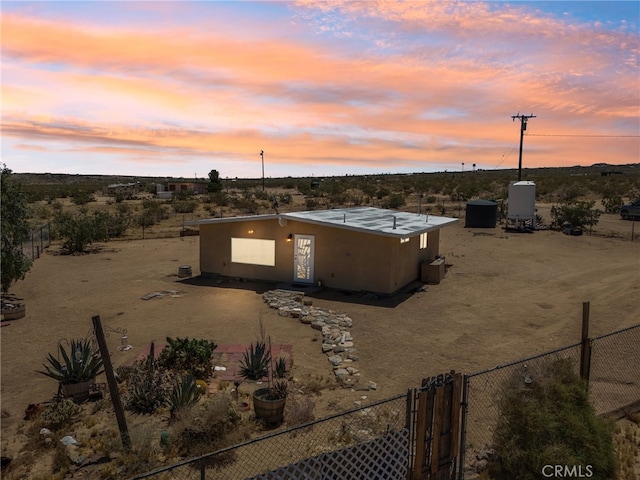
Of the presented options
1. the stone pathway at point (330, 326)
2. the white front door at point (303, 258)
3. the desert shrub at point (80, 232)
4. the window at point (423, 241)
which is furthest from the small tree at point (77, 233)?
the window at point (423, 241)

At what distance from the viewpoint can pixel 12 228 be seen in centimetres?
1747

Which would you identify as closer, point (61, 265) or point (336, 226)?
point (336, 226)

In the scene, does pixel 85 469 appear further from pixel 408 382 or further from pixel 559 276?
pixel 559 276

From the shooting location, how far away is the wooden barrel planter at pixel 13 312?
1633 cm

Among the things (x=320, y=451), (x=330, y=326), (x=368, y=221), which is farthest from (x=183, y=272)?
(x=320, y=451)

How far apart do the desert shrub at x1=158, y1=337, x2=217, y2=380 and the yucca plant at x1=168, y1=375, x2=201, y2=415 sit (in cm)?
183

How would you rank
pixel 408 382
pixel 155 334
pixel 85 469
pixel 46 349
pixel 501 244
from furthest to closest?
pixel 501 244 < pixel 155 334 < pixel 46 349 < pixel 408 382 < pixel 85 469

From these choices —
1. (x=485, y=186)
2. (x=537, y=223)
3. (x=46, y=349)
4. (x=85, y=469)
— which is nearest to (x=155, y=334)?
(x=46, y=349)

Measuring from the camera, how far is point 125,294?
1978 centimetres

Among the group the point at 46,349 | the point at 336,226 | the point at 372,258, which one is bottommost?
the point at 46,349

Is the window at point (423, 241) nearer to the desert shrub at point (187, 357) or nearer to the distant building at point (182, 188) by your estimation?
the desert shrub at point (187, 357)

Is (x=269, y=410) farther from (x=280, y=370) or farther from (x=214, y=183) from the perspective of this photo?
(x=214, y=183)

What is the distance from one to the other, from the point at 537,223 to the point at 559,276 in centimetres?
1876

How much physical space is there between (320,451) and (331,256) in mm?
12511
